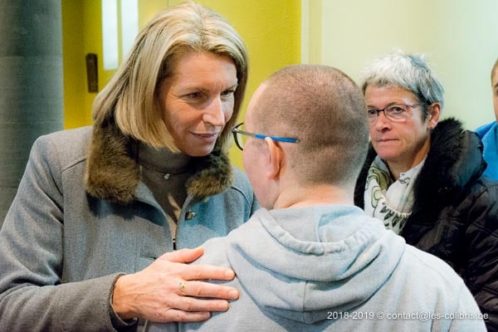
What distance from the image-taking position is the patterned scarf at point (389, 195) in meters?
1.92

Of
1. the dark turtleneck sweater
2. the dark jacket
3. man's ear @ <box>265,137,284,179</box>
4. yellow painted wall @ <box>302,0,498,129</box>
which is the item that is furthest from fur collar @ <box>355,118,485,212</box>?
man's ear @ <box>265,137,284,179</box>

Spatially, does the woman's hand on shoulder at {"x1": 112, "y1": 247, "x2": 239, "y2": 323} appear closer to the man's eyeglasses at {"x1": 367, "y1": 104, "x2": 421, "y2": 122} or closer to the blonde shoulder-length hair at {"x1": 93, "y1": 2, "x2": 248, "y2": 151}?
the blonde shoulder-length hair at {"x1": 93, "y1": 2, "x2": 248, "y2": 151}

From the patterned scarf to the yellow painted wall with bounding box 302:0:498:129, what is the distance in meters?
0.54

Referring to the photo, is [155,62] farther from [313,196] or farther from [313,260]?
[313,260]

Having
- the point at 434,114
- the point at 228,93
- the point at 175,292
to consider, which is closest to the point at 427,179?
the point at 434,114

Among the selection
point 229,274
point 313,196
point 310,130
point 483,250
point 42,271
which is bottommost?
point 483,250

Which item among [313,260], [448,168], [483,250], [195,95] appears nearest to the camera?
[313,260]

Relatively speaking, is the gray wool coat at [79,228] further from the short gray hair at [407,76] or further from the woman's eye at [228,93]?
the short gray hair at [407,76]

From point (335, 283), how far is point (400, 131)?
1144mm

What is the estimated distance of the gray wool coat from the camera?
46.4 inches

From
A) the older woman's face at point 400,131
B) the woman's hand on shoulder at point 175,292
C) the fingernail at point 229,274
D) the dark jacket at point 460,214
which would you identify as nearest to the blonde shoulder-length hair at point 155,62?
the woman's hand on shoulder at point 175,292

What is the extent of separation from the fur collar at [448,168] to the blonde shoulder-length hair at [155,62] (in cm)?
82

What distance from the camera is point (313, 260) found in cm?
89

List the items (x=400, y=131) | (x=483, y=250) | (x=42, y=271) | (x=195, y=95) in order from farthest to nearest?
1. (x=400, y=131)
2. (x=483, y=250)
3. (x=195, y=95)
4. (x=42, y=271)
